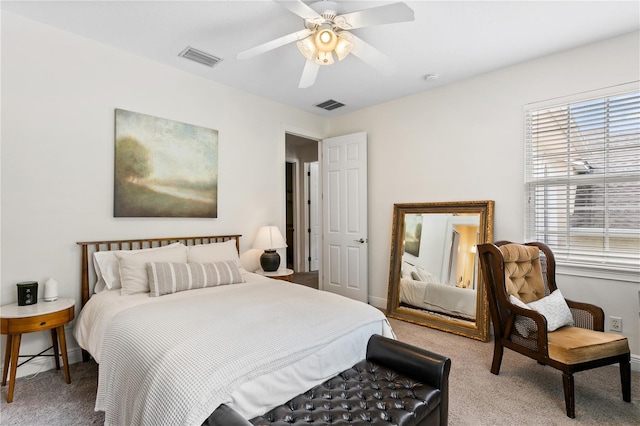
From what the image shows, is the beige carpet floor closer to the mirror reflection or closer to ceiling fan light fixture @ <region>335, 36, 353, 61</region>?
the mirror reflection

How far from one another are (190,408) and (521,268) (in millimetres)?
2646

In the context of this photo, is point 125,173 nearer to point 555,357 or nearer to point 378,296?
point 378,296

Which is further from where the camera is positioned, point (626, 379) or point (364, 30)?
point (364, 30)

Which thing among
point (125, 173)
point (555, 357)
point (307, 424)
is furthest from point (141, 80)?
point (555, 357)

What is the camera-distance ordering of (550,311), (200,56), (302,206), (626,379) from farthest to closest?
(302,206)
(200,56)
(550,311)
(626,379)

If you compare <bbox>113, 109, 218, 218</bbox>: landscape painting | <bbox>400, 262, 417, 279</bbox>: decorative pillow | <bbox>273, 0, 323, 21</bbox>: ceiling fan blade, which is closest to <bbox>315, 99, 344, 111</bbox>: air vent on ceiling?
<bbox>113, 109, 218, 218</bbox>: landscape painting

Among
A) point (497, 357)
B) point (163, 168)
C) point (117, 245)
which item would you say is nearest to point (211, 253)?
point (117, 245)

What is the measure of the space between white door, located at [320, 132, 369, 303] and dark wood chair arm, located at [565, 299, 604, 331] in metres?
2.34

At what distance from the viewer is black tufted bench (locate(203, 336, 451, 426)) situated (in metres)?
1.37

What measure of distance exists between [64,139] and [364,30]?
8.70 ft

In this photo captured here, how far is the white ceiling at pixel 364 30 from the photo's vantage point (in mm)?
2305

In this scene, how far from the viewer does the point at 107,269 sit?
2.67 metres

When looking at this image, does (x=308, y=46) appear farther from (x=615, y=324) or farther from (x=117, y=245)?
(x=615, y=324)

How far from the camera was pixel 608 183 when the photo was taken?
272 centimetres
